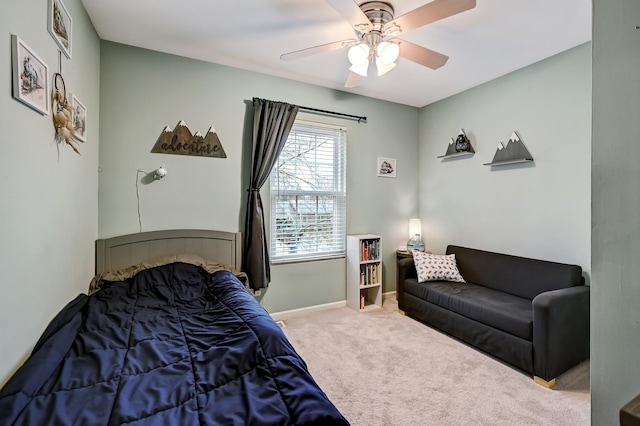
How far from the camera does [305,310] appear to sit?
3.47 m

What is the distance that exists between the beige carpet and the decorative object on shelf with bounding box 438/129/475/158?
2.07 metres

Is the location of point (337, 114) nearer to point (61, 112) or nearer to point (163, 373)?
point (61, 112)

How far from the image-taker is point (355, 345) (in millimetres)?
2699

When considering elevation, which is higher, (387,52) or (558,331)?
(387,52)

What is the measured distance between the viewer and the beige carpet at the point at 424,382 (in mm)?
1823

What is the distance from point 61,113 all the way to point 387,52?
1997 mm

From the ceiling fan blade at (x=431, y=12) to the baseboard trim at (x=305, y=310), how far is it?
2826mm

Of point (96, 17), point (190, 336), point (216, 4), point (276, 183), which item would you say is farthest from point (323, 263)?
point (96, 17)

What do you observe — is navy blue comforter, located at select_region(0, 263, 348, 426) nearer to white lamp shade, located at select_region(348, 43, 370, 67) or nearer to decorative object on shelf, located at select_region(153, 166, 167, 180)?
decorative object on shelf, located at select_region(153, 166, 167, 180)

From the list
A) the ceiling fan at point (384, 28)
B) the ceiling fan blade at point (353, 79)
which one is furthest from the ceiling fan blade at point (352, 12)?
the ceiling fan blade at point (353, 79)

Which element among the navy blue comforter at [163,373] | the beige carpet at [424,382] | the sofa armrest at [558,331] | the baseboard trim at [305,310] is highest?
the navy blue comforter at [163,373]

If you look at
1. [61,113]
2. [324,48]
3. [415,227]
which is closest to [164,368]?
[61,113]

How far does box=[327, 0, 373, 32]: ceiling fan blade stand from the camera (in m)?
1.73

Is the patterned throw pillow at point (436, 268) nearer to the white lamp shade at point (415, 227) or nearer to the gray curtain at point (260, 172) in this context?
the white lamp shade at point (415, 227)
